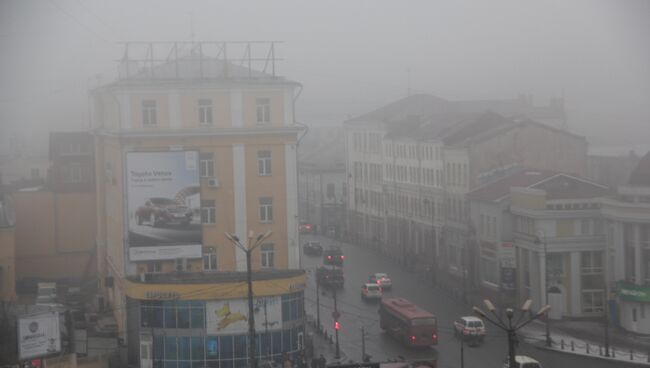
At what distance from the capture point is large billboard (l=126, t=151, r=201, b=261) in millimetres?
15094

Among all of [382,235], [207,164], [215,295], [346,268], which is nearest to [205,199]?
[207,164]

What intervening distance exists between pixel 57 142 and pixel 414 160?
29.9 feet

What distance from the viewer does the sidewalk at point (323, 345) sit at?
45.6 ft

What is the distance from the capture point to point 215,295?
13.6m

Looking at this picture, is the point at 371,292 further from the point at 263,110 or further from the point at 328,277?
the point at 263,110

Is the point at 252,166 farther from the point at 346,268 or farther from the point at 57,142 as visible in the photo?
the point at 57,142

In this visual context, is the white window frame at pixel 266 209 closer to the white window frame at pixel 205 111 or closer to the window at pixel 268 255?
the window at pixel 268 255

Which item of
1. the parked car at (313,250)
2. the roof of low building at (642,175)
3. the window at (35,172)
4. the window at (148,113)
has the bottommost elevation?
the parked car at (313,250)

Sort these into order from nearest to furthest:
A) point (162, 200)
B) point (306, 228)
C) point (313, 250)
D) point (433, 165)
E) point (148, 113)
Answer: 1. point (162, 200)
2. point (148, 113)
3. point (433, 165)
4. point (313, 250)
5. point (306, 228)

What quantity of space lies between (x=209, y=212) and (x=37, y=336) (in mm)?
4444

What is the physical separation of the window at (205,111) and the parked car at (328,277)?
5.49m

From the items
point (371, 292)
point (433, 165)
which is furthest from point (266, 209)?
point (433, 165)

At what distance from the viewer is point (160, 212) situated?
15.3m

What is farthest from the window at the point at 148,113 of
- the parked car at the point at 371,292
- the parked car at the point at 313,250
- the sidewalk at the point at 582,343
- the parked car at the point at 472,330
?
the parked car at the point at 313,250
